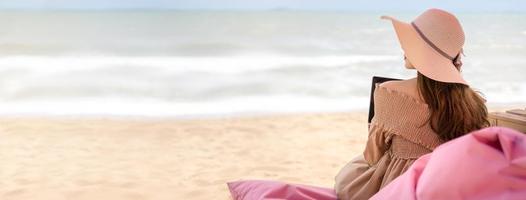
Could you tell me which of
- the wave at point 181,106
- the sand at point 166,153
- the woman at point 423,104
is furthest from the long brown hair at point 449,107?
the wave at point 181,106

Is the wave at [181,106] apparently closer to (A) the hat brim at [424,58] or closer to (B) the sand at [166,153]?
(B) the sand at [166,153]

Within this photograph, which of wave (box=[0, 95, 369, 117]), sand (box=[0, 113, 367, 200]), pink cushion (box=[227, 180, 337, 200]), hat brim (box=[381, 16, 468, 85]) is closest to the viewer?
hat brim (box=[381, 16, 468, 85])

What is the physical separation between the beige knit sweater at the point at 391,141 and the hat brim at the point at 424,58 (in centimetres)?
9

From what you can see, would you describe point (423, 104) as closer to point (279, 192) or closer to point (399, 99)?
point (399, 99)

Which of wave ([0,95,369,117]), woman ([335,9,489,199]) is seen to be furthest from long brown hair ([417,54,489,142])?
wave ([0,95,369,117])

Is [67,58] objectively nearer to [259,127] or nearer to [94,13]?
[259,127]

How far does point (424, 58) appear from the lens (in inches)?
70.8

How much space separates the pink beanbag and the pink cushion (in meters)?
0.55

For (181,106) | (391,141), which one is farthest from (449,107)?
(181,106)

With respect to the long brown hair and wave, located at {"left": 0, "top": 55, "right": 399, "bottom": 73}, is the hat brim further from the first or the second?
wave, located at {"left": 0, "top": 55, "right": 399, "bottom": 73}

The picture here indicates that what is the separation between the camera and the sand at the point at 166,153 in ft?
10.8

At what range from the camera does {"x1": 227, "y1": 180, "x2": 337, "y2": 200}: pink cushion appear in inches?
76.0

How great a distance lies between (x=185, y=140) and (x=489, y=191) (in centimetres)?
329

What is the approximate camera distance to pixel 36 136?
4.44 meters
